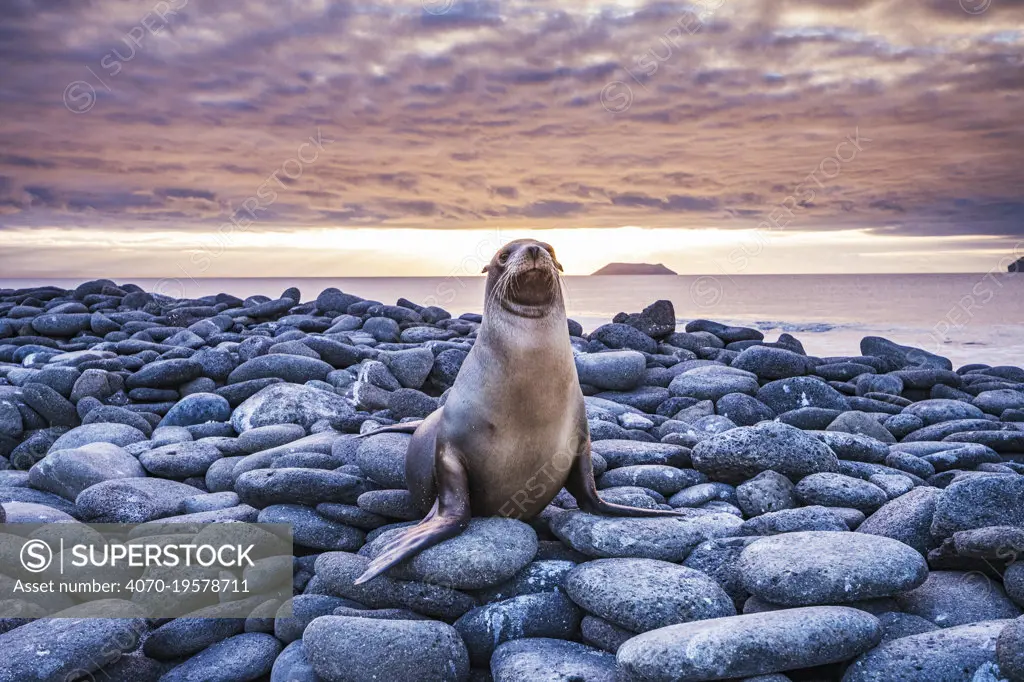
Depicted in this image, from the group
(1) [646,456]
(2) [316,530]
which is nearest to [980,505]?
(1) [646,456]

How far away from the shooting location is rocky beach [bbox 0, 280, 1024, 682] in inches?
186

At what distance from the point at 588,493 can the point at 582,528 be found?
0.33 metres

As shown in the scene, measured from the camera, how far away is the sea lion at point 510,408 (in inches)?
→ 227

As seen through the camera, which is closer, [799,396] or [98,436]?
[98,436]

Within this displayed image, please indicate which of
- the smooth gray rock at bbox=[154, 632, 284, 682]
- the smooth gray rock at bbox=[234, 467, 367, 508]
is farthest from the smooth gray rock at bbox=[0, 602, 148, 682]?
the smooth gray rock at bbox=[234, 467, 367, 508]

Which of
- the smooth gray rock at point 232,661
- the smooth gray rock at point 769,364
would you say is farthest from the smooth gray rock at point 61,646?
the smooth gray rock at point 769,364

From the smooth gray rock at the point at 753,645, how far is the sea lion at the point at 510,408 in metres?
1.71

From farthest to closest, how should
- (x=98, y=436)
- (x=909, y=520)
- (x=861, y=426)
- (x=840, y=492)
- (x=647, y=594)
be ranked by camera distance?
(x=98, y=436), (x=861, y=426), (x=840, y=492), (x=909, y=520), (x=647, y=594)

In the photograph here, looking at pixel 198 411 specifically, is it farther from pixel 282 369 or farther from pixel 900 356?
Result: pixel 900 356

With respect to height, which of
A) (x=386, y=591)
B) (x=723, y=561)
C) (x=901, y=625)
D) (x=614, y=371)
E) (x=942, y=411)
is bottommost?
(x=386, y=591)

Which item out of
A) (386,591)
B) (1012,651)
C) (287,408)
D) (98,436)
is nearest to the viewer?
(1012,651)

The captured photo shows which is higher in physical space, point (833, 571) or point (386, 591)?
point (833, 571)

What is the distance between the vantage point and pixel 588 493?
240 inches

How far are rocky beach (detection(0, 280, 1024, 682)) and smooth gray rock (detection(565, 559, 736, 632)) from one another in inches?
0.6
